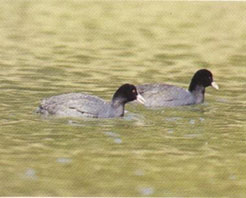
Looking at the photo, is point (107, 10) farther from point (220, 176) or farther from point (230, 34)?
point (220, 176)

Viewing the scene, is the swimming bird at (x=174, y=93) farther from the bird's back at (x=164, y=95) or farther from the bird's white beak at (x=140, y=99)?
the bird's white beak at (x=140, y=99)

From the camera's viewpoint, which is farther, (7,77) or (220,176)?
(7,77)

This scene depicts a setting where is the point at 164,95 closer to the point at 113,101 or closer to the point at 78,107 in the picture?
the point at 113,101

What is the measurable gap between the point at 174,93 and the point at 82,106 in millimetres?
3197

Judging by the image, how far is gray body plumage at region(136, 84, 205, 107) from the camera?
76.6ft

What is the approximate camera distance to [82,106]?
836 inches

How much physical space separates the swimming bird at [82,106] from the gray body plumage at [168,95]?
62.8 inches

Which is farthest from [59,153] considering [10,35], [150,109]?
[10,35]

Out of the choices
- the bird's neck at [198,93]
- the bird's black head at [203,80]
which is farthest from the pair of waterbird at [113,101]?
the bird's black head at [203,80]

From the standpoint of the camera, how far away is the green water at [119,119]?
53.5 ft

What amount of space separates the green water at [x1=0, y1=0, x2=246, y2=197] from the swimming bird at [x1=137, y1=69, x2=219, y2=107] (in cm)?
31

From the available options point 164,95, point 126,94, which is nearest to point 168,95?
point 164,95

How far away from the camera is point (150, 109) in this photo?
2289 centimetres

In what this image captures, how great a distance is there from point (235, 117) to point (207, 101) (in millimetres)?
2658
